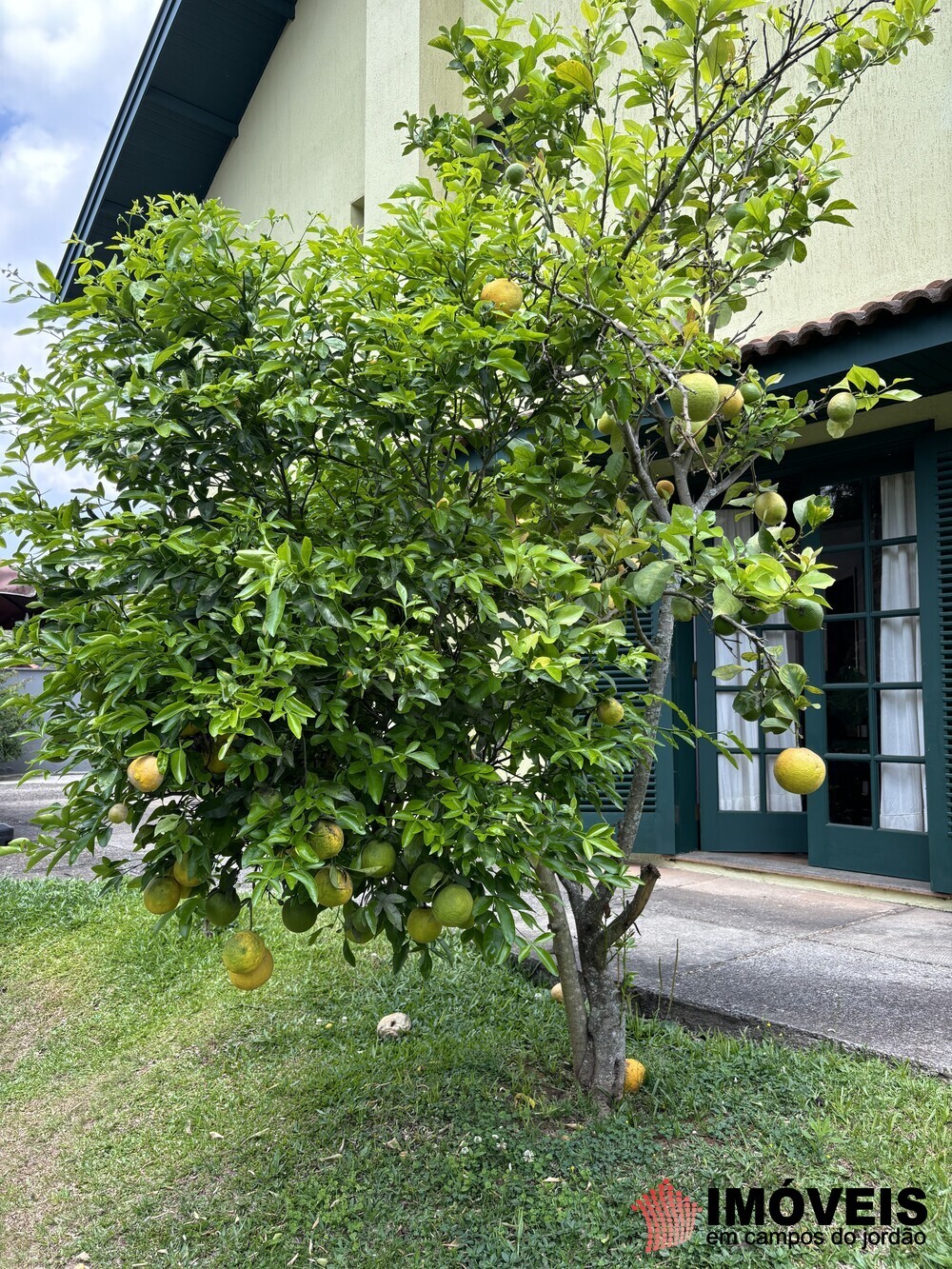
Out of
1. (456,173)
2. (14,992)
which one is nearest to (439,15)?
(456,173)

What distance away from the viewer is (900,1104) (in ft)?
9.04

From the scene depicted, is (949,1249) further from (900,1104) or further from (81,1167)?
(81,1167)

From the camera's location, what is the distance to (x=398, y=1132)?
10.5 feet

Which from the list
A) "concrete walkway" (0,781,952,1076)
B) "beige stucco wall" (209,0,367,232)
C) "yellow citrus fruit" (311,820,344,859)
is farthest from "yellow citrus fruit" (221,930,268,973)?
"beige stucco wall" (209,0,367,232)

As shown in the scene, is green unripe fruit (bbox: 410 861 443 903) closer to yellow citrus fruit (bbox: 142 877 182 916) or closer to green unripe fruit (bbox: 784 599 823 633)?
yellow citrus fruit (bbox: 142 877 182 916)

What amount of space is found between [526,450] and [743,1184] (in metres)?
2.08

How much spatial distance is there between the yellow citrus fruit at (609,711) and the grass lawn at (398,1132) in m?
1.27

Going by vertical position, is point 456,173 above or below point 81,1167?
above

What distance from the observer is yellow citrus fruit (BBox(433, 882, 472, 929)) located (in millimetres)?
2174

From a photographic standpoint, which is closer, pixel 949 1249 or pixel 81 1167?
pixel 949 1249

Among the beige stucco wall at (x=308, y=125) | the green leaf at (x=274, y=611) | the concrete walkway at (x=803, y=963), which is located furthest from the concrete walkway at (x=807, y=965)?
the beige stucco wall at (x=308, y=125)

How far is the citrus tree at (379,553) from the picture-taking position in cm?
214

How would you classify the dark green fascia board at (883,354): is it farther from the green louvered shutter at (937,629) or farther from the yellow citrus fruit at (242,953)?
the yellow citrus fruit at (242,953)

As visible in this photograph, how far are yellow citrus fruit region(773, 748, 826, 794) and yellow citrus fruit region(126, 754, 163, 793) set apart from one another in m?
1.44
